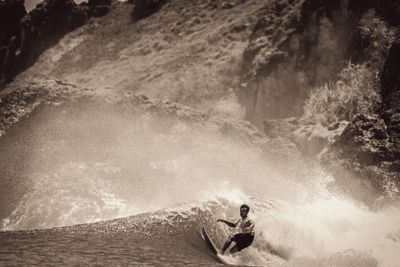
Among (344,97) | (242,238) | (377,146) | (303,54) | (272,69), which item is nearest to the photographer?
(242,238)

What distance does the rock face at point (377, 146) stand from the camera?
14.0m

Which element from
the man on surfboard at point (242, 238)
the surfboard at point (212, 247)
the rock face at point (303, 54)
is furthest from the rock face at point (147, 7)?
the man on surfboard at point (242, 238)

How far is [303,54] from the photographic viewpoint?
71.3 feet

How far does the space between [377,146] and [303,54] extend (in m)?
8.22

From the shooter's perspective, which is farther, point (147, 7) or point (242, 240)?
point (147, 7)

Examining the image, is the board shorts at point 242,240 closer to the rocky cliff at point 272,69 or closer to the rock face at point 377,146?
the rock face at point 377,146

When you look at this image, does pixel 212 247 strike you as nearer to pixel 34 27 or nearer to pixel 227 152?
pixel 227 152

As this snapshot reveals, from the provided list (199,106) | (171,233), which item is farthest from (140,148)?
(171,233)

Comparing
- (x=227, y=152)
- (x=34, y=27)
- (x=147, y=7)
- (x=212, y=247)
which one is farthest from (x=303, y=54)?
(x=34, y=27)

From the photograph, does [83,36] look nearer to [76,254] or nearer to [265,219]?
[265,219]

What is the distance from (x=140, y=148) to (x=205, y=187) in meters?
3.14

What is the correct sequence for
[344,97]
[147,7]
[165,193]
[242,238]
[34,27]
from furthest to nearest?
[34,27]
[147,7]
[344,97]
[165,193]
[242,238]

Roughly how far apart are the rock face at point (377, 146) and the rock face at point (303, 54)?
4321 millimetres

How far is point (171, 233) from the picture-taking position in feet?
27.4
